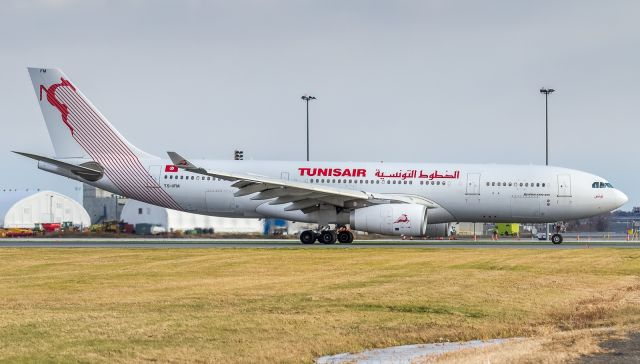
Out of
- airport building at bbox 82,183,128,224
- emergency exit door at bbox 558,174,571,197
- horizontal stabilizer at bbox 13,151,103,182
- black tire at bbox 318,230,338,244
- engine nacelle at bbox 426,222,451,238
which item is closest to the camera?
black tire at bbox 318,230,338,244

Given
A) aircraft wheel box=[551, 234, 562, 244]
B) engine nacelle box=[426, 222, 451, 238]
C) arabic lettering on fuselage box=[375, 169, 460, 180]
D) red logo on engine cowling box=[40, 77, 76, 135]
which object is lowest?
aircraft wheel box=[551, 234, 562, 244]

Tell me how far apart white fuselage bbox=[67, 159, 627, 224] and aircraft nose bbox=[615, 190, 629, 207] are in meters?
0.05

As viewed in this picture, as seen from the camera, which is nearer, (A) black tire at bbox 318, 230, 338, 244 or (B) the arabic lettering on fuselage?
(A) black tire at bbox 318, 230, 338, 244

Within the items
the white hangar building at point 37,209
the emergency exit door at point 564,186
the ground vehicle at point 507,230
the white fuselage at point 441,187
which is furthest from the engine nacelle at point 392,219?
the white hangar building at point 37,209

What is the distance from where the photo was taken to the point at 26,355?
37.1 feet

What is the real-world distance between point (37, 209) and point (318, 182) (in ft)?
204

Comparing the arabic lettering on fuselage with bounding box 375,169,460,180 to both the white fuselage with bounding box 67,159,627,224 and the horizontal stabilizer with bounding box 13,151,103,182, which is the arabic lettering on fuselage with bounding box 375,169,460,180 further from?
the horizontal stabilizer with bounding box 13,151,103,182

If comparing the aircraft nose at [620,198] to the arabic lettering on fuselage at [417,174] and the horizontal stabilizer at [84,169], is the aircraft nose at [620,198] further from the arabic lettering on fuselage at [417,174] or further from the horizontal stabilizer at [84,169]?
the horizontal stabilizer at [84,169]

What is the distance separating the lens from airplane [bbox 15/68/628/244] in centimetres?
4109

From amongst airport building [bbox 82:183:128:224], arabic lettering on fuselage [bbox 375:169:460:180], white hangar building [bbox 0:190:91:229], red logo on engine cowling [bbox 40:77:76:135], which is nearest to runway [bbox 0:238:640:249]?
arabic lettering on fuselage [bbox 375:169:460:180]

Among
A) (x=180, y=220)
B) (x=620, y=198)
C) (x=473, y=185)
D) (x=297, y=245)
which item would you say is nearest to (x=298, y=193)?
(x=297, y=245)

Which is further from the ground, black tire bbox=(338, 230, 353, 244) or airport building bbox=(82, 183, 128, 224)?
airport building bbox=(82, 183, 128, 224)

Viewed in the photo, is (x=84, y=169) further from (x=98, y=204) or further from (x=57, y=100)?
(x=98, y=204)

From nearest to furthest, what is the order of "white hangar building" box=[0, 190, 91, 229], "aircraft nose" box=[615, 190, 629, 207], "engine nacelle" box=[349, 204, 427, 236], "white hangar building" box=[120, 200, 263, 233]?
"engine nacelle" box=[349, 204, 427, 236] < "aircraft nose" box=[615, 190, 629, 207] < "white hangar building" box=[120, 200, 263, 233] < "white hangar building" box=[0, 190, 91, 229]
